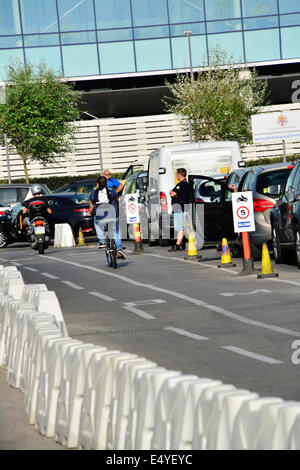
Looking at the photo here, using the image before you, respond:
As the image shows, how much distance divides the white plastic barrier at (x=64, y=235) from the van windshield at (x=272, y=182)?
36.9 ft

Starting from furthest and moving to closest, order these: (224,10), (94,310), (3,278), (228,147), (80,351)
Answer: (224,10), (228,147), (94,310), (3,278), (80,351)

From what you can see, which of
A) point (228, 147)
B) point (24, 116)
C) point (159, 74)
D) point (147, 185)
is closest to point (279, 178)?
point (228, 147)

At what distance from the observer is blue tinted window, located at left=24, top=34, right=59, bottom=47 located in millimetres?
59969

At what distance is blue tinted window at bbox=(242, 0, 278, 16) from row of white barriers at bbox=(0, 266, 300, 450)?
53.5 m

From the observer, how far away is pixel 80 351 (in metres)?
6.17

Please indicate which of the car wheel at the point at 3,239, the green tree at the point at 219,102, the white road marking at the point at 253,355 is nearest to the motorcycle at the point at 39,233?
the car wheel at the point at 3,239

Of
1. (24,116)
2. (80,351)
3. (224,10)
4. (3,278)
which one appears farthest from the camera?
(224,10)

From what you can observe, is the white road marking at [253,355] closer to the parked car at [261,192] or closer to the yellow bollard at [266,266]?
the yellow bollard at [266,266]

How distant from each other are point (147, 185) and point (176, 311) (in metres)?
14.0

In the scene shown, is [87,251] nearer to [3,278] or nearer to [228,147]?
[228,147]

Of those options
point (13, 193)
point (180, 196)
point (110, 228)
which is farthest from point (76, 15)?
point (110, 228)

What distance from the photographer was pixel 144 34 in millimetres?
60500

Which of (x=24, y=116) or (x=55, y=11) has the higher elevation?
(x=55, y=11)

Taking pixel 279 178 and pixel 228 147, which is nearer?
pixel 279 178
